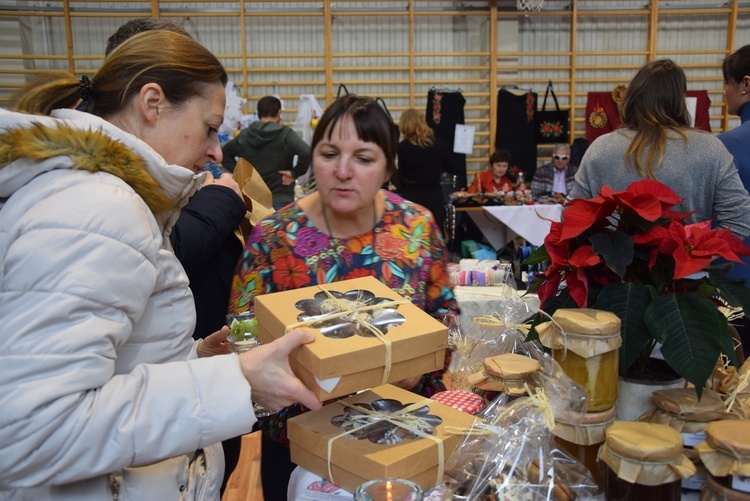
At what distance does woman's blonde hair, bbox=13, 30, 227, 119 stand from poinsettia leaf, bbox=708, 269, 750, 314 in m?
0.97

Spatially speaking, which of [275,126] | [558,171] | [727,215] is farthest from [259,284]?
[558,171]

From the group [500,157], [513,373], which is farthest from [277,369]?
[500,157]

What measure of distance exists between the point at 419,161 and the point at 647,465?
212 inches

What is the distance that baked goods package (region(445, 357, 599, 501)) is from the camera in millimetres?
904

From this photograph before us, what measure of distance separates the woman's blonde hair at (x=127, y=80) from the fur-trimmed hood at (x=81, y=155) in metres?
0.10

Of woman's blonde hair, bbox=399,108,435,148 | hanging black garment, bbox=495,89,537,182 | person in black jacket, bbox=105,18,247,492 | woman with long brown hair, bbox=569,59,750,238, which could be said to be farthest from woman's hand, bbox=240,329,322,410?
hanging black garment, bbox=495,89,537,182

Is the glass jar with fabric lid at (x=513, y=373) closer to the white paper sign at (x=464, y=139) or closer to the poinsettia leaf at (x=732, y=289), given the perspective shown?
the poinsettia leaf at (x=732, y=289)

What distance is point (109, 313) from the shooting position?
2.84 ft

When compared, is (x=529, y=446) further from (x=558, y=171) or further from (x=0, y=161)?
(x=558, y=171)

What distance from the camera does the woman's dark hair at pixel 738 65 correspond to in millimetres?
2689

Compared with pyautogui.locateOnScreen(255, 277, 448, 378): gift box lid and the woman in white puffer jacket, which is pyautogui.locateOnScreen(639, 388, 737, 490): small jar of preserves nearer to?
pyautogui.locateOnScreen(255, 277, 448, 378): gift box lid

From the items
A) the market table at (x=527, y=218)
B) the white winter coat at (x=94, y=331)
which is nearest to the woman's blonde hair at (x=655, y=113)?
the white winter coat at (x=94, y=331)

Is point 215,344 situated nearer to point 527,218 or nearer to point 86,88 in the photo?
point 86,88

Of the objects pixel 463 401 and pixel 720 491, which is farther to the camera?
pixel 463 401
